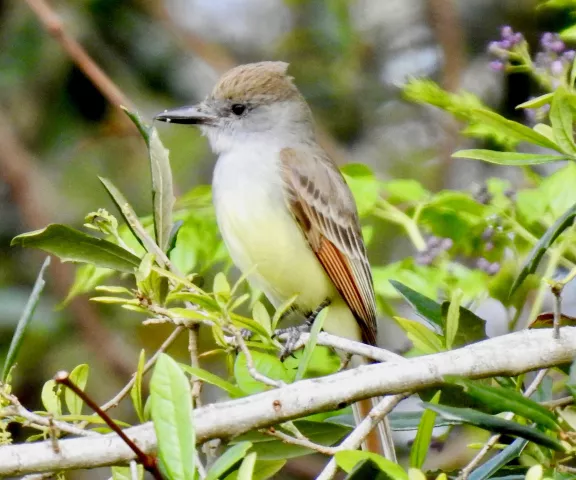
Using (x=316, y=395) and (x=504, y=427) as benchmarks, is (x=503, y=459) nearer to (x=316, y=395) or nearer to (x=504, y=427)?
(x=504, y=427)

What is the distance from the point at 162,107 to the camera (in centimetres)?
459

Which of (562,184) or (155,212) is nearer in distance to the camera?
(155,212)

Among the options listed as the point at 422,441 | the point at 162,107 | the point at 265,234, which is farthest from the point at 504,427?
the point at 162,107

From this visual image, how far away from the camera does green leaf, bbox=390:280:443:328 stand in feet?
6.40

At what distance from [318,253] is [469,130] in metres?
0.67

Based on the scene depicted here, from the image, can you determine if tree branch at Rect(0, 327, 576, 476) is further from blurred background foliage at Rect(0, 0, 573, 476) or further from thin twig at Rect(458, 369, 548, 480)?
blurred background foliage at Rect(0, 0, 573, 476)

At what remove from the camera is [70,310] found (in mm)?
4188

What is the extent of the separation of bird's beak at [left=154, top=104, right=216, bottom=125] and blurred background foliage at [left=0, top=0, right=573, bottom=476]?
48cm

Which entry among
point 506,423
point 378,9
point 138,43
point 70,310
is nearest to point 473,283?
point 506,423

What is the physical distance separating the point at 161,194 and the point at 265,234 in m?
1.16

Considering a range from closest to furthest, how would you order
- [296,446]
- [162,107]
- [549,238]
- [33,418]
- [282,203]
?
1. [33,418]
2. [296,446]
3. [549,238]
4. [282,203]
5. [162,107]

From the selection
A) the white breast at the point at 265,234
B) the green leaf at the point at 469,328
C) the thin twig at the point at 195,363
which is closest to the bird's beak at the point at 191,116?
the white breast at the point at 265,234

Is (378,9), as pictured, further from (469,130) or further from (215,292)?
(215,292)

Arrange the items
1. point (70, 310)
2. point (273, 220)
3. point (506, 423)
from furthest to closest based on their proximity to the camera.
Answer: point (70, 310), point (273, 220), point (506, 423)
